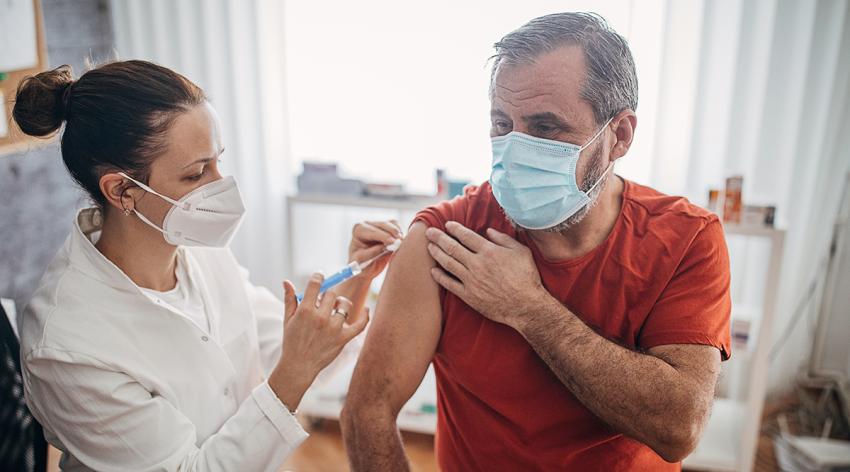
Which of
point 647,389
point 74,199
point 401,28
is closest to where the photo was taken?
point 647,389

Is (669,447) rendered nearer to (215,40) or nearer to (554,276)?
(554,276)

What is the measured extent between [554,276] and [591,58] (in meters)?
0.43

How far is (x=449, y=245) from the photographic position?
1.34 m

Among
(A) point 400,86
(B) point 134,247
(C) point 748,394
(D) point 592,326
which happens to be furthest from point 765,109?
(B) point 134,247

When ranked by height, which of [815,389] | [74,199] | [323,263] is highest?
[74,199]

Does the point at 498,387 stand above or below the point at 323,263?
above

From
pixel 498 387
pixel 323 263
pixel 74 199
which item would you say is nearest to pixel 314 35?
pixel 323 263

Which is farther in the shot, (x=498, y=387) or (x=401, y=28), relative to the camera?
(x=401, y=28)

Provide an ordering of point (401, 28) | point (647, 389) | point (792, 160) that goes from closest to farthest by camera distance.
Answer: point (647, 389), point (792, 160), point (401, 28)

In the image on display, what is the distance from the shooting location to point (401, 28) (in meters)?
2.83

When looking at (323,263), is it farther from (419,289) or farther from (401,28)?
(419,289)

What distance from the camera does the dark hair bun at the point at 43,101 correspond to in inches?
50.0

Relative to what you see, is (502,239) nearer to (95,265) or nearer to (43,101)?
(95,265)

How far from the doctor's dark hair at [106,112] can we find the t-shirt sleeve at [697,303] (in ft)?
3.26
